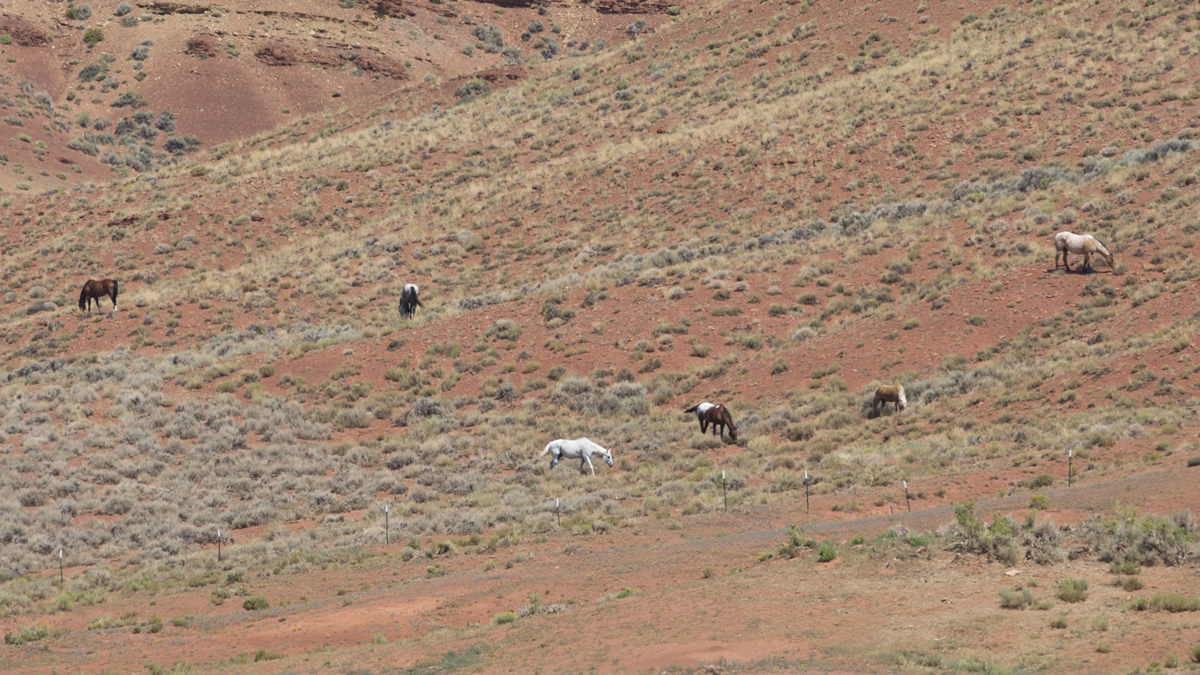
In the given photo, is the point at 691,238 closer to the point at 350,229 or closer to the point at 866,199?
the point at 866,199

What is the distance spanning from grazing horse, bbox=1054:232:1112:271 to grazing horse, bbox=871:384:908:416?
24.8 ft

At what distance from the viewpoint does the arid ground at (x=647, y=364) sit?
14.3 m

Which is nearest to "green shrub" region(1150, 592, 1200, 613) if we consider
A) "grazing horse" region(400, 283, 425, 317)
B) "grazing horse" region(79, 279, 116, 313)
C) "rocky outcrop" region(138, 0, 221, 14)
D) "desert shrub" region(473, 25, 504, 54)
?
"grazing horse" region(400, 283, 425, 317)

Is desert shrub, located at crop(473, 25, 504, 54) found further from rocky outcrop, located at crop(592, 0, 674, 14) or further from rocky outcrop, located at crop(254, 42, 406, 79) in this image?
rocky outcrop, located at crop(254, 42, 406, 79)

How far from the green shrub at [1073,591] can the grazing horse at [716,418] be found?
47.0 ft

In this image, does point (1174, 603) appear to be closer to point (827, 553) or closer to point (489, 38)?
point (827, 553)

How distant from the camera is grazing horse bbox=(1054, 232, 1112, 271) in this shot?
30859 millimetres

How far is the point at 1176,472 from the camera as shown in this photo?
1775 cm

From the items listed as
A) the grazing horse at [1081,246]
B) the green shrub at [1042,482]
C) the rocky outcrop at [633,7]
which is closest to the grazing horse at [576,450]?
the green shrub at [1042,482]

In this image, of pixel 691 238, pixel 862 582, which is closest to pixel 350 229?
pixel 691 238

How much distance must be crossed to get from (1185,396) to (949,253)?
1323 centimetres

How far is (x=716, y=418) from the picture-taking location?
27.2 metres

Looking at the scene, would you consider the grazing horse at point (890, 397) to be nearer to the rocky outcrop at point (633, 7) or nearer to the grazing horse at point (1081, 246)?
the grazing horse at point (1081, 246)

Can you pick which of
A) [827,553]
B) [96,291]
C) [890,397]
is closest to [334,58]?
[96,291]
